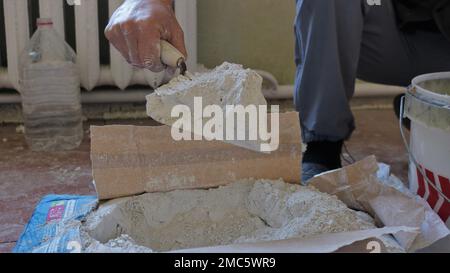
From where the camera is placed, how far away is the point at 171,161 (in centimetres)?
83

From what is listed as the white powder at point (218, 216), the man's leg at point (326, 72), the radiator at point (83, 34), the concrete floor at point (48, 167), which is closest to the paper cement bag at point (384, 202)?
the white powder at point (218, 216)

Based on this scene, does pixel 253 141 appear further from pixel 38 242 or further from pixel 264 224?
pixel 38 242

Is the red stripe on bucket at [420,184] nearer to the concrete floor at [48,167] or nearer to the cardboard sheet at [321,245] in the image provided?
the cardboard sheet at [321,245]

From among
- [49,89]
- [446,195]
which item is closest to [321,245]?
[446,195]

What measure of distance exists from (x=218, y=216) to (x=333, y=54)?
388 millimetres

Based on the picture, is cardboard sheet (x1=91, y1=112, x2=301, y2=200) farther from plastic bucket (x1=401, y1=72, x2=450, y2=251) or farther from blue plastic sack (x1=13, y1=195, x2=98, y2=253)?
plastic bucket (x1=401, y1=72, x2=450, y2=251)

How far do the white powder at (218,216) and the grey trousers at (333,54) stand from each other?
0.86ft

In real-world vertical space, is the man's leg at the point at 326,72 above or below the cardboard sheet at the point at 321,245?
above

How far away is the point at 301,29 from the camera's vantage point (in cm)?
107

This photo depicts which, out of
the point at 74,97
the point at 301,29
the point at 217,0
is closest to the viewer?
the point at 301,29

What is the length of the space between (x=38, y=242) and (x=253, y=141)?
0.97 feet

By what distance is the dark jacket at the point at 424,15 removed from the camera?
3.64 ft

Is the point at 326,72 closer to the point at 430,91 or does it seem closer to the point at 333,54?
the point at 333,54
